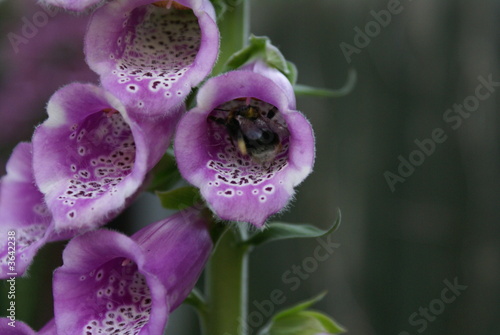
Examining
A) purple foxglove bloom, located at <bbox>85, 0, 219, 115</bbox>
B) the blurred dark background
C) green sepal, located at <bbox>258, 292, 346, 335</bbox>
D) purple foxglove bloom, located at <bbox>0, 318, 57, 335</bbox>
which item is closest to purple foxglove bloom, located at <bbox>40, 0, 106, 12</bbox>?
purple foxglove bloom, located at <bbox>85, 0, 219, 115</bbox>

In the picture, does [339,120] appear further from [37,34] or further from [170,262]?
[170,262]

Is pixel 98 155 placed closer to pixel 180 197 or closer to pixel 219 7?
pixel 180 197

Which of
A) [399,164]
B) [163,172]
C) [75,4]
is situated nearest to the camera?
[75,4]

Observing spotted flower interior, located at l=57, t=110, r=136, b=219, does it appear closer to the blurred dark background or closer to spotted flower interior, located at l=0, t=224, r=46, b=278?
spotted flower interior, located at l=0, t=224, r=46, b=278

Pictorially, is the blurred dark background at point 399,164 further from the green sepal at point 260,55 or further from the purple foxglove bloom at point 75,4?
the purple foxglove bloom at point 75,4

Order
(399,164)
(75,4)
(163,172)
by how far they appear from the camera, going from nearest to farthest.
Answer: (75,4)
(163,172)
(399,164)

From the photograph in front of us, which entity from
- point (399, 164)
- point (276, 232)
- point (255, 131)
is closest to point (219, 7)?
point (255, 131)
